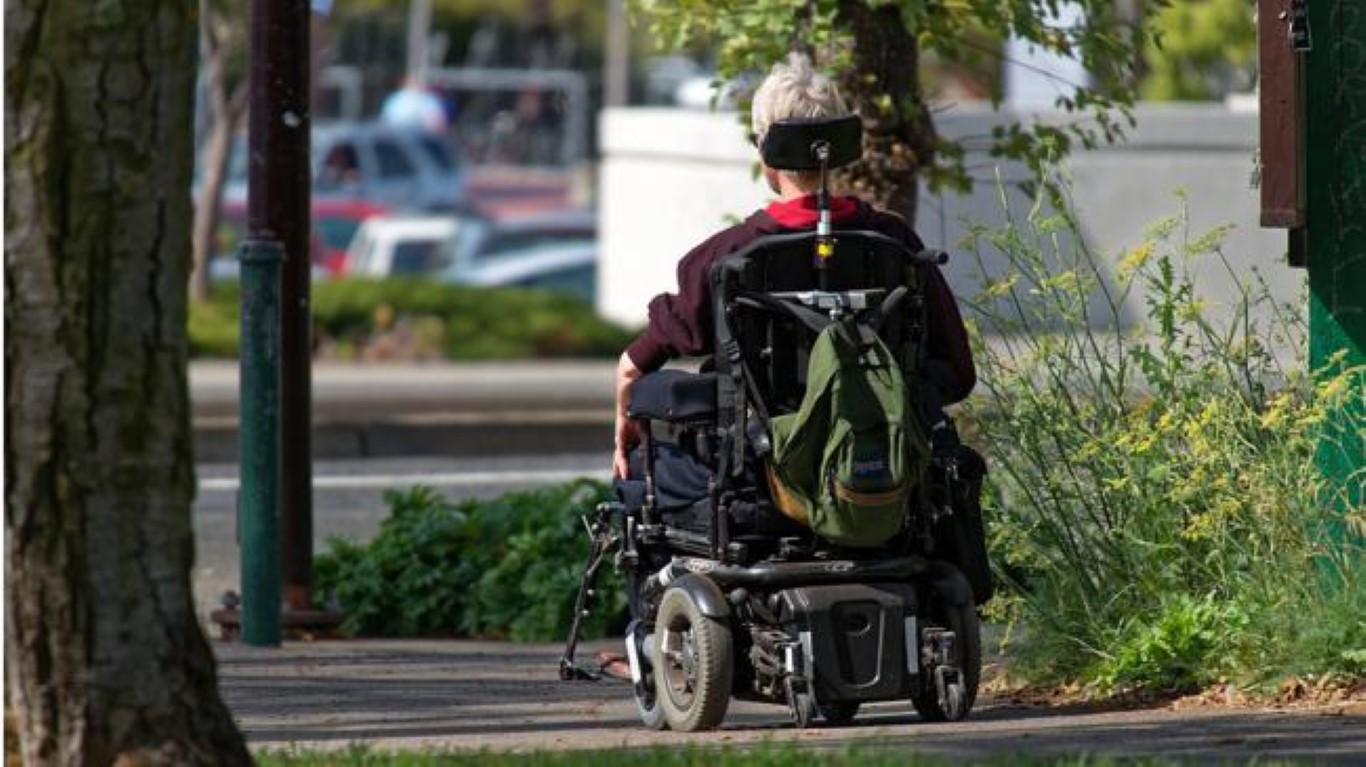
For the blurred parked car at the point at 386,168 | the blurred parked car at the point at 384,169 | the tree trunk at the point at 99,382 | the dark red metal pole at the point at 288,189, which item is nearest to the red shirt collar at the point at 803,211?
the tree trunk at the point at 99,382

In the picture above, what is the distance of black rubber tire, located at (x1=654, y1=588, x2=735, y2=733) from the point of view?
6375 mm

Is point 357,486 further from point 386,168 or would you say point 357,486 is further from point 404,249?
point 386,168

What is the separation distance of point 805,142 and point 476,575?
140 inches

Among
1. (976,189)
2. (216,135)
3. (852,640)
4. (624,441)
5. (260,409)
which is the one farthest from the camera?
(216,135)

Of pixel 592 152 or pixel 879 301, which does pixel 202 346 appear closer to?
pixel 879 301

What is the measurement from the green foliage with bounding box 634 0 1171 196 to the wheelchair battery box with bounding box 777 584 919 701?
9.00 ft

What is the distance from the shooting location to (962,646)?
21.3 ft

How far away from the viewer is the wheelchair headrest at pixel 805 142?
650 cm

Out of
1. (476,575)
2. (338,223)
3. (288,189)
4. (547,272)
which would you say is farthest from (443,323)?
(288,189)

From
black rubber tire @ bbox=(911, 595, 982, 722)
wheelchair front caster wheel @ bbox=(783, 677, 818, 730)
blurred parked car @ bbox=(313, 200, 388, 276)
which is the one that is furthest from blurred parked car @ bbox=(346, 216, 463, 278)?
wheelchair front caster wheel @ bbox=(783, 677, 818, 730)

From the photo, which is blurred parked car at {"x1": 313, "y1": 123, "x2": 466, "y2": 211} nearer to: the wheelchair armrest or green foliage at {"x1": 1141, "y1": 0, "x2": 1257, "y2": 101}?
green foliage at {"x1": 1141, "y1": 0, "x2": 1257, "y2": 101}

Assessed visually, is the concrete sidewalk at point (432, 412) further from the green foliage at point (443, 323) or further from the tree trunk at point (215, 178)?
the tree trunk at point (215, 178)

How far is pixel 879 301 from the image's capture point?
641 cm

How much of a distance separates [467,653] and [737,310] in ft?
9.31
